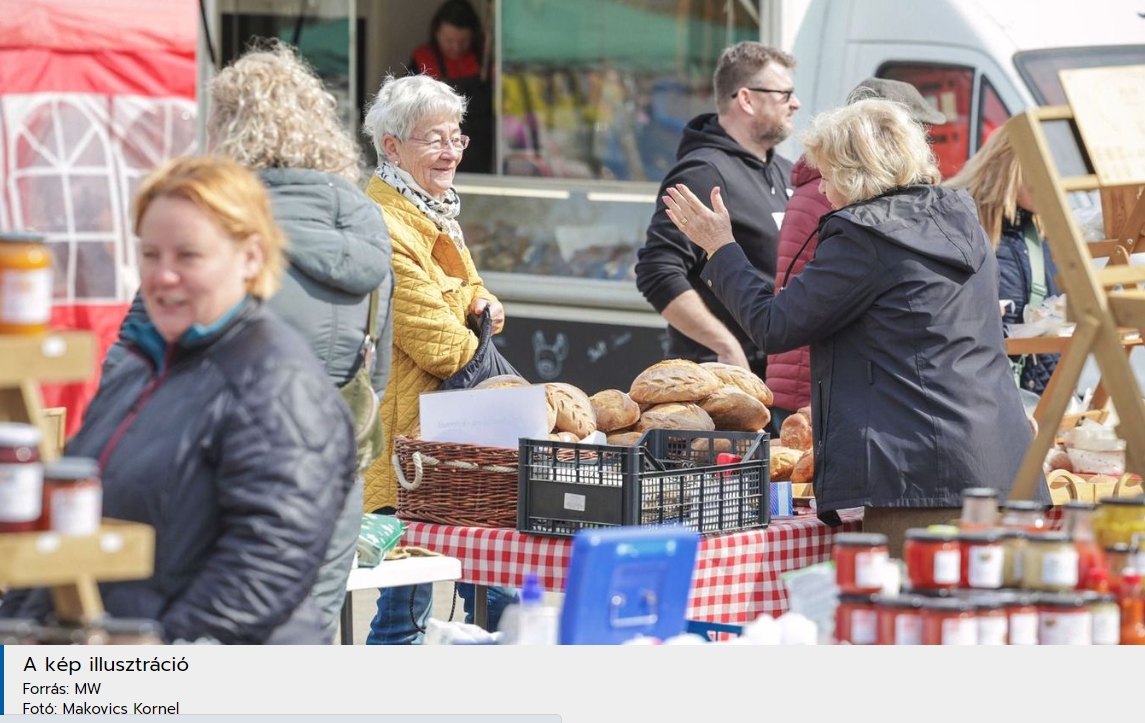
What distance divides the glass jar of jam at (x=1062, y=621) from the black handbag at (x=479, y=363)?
7.51ft

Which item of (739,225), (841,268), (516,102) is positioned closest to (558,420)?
(841,268)

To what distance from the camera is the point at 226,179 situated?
2.46 meters

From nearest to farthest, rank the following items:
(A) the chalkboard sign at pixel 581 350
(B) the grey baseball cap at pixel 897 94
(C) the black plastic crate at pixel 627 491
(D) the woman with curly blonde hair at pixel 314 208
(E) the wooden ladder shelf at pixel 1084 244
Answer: (E) the wooden ladder shelf at pixel 1084 244, (D) the woman with curly blonde hair at pixel 314 208, (C) the black plastic crate at pixel 627 491, (B) the grey baseball cap at pixel 897 94, (A) the chalkboard sign at pixel 581 350

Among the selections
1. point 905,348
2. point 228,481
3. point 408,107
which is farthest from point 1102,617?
point 408,107

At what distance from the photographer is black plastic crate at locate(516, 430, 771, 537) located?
3.97 meters

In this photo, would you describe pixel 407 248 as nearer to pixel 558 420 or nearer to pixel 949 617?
pixel 558 420

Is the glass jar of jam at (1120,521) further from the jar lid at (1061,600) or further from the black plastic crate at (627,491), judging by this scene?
the black plastic crate at (627,491)

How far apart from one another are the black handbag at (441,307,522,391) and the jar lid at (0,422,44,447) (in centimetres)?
256

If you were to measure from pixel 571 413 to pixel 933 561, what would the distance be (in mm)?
2084

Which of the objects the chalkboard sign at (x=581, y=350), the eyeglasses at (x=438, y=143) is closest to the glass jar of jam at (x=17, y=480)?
the eyeglasses at (x=438, y=143)

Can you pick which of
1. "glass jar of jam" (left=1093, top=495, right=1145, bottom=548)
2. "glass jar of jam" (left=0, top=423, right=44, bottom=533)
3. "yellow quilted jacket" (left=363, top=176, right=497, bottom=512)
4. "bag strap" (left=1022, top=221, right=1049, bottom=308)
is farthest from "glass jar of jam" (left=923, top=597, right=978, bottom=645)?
"bag strap" (left=1022, top=221, right=1049, bottom=308)

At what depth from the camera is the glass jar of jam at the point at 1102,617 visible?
253 centimetres

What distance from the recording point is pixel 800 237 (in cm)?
506

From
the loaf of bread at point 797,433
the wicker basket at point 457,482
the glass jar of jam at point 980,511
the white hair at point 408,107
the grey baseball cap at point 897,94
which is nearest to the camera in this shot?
the glass jar of jam at point 980,511
